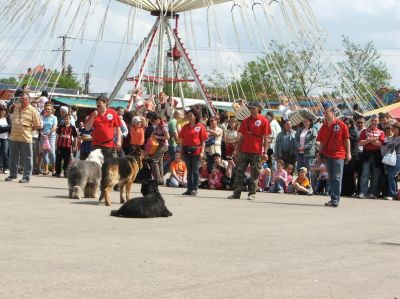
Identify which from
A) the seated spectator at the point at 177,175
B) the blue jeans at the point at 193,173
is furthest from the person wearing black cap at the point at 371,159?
the seated spectator at the point at 177,175

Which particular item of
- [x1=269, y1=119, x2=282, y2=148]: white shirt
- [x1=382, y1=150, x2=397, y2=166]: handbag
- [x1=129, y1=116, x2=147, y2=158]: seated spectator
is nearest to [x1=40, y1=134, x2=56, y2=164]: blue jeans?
[x1=129, y1=116, x2=147, y2=158]: seated spectator

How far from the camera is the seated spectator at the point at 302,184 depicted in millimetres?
17906

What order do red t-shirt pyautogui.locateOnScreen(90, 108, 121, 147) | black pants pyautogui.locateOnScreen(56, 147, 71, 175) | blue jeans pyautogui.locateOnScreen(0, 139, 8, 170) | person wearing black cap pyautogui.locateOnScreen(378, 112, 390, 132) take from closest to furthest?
red t-shirt pyautogui.locateOnScreen(90, 108, 121, 147), person wearing black cap pyautogui.locateOnScreen(378, 112, 390, 132), blue jeans pyautogui.locateOnScreen(0, 139, 8, 170), black pants pyautogui.locateOnScreen(56, 147, 71, 175)

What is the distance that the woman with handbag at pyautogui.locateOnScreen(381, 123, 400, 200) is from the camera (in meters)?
17.2

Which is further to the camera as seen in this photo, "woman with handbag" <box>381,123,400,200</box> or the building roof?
the building roof

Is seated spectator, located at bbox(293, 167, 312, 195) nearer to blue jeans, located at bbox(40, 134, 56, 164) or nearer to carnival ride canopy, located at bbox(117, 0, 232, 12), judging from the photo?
carnival ride canopy, located at bbox(117, 0, 232, 12)

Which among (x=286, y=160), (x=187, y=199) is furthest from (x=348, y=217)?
(x=286, y=160)

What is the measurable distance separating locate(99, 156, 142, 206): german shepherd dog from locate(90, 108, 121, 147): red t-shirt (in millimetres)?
1576

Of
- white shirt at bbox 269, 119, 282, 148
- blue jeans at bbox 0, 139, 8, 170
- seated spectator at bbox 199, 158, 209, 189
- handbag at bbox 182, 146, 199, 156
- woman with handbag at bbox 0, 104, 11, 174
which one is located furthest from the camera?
blue jeans at bbox 0, 139, 8, 170

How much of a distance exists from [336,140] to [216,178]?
4.29m

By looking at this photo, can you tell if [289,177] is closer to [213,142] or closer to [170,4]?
[213,142]

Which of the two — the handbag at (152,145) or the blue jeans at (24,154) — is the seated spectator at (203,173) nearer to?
the handbag at (152,145)

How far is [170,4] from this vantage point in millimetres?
21031

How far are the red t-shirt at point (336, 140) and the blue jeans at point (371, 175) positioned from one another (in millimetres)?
2656
